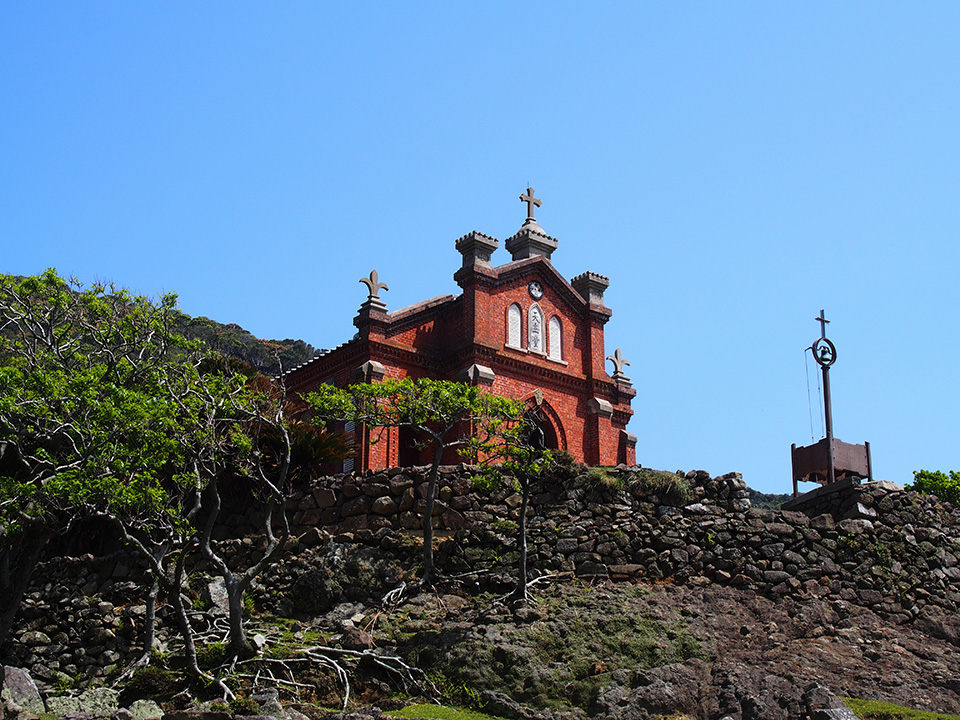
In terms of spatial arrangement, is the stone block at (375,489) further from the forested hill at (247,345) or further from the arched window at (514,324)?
the forested hill at (247,345)

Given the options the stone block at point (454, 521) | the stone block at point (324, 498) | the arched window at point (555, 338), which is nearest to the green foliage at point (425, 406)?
the stone block at point (454, 521)

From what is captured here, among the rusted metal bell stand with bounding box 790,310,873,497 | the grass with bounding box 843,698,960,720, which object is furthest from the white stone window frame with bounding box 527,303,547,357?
the grass with bounding box 843,698,960,720

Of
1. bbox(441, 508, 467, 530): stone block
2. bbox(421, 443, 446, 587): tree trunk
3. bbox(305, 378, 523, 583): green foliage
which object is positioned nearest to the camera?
bbox(305, 378, 523, 583): green foliage

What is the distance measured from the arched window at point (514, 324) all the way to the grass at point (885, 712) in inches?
678

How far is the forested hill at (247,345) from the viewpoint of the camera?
73562 mm

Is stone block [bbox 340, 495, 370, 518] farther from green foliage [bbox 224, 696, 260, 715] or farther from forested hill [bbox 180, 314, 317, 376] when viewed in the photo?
forested hill [bbox 180, 314, 317, 376]

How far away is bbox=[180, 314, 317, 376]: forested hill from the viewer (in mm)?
73562

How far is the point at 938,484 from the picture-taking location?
33.4m

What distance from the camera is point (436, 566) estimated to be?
69.1 ft

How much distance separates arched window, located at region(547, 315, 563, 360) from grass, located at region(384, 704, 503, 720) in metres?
17.4

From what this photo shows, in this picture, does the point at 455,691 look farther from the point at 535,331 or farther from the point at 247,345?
the point at 247,345

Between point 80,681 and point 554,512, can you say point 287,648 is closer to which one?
point 80,681

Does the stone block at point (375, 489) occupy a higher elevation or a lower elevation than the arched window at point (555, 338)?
lower

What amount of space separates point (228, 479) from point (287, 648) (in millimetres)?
7881
